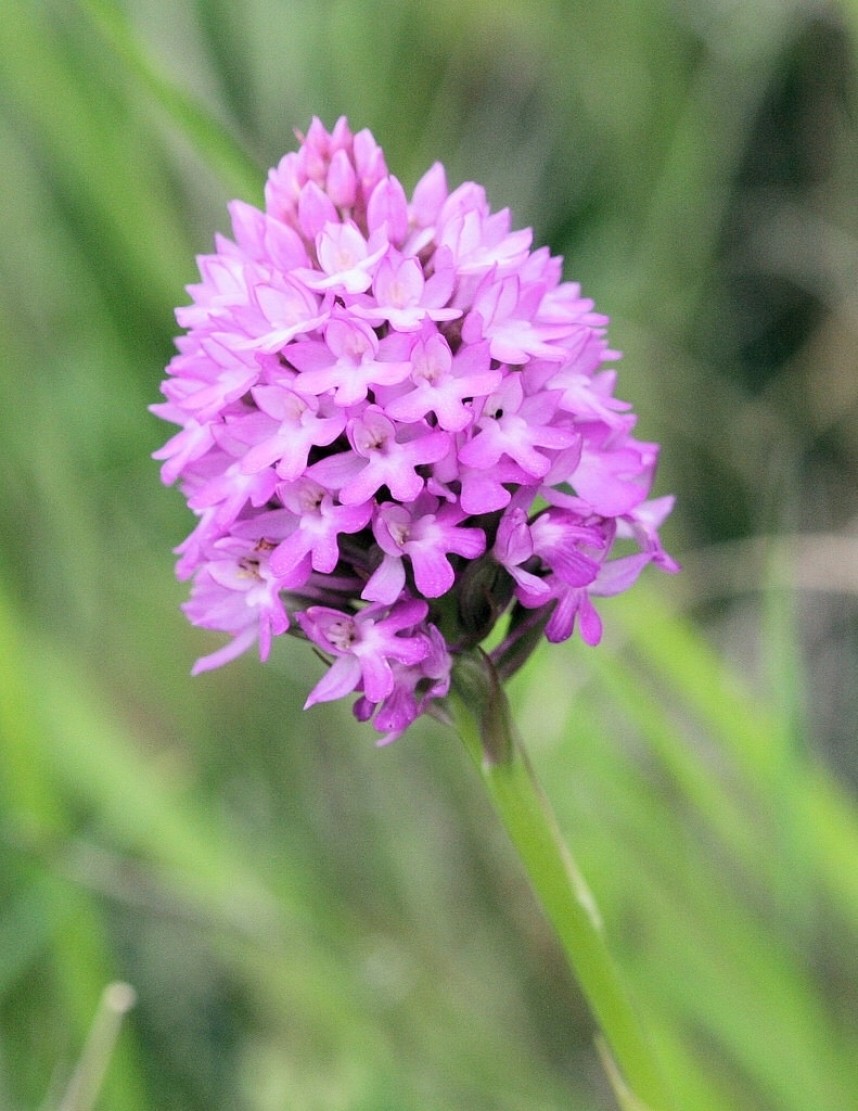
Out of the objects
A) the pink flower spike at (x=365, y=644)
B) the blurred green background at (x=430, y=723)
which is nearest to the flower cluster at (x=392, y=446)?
the pink flower spike at (x=365, y=644)

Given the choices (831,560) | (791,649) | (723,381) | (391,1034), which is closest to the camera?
(791,649)

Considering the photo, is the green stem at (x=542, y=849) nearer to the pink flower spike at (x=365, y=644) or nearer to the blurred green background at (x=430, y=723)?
the pink flower spike at (x=365, y=644)

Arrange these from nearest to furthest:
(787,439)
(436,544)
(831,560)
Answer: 1. (436,544)
2. (831,560)
3. (787,439)

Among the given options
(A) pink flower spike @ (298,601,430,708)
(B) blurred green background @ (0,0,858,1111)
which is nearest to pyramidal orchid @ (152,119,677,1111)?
(A) pink flower spike @ (298,601,430,708)

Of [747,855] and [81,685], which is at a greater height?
[747,855]

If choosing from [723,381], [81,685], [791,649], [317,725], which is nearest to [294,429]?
[791,649]

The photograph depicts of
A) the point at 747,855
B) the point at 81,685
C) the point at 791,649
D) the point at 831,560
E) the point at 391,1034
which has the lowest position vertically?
the point at 391,1034

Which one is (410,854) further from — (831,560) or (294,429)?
(294,429)

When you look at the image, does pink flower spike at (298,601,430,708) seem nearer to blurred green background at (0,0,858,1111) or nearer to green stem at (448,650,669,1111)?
green stem at (448,650,669,1111)
